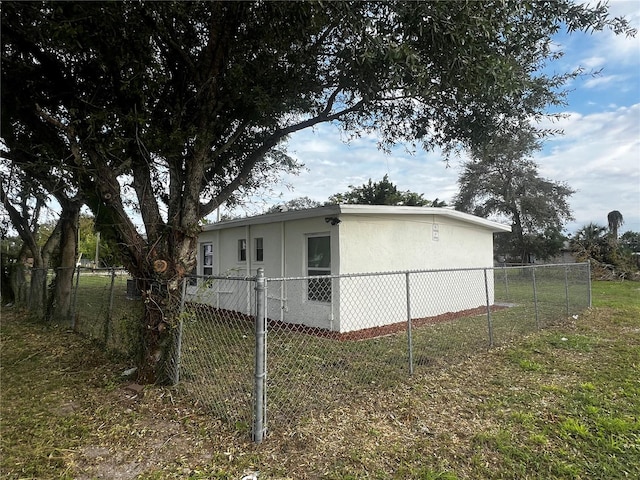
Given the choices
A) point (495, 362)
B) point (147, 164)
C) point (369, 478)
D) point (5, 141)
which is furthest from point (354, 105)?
point (369, 478)

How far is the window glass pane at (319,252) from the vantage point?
7500 mm

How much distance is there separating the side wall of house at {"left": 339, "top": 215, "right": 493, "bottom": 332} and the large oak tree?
3.09m

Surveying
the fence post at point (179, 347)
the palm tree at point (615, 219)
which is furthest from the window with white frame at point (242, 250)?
the palm tree at point (615, 219)

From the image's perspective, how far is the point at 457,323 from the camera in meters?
7.75

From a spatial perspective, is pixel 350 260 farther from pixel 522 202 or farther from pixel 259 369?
pixel 522 202

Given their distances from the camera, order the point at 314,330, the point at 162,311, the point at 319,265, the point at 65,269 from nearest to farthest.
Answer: the point at 162,311 → the point at 314,330 → the point at 319,265 → the point at 65,269

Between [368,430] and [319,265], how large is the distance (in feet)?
15.3

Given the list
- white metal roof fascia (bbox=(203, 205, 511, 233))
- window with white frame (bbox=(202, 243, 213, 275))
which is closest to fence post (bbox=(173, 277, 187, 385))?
white metal roof fascia (bbox=(203, 205, 511, 233))

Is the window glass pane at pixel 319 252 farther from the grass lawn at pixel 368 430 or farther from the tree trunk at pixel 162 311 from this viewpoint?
the tree trunk at pixel 162 311

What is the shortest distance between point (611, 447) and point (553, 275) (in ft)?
22.5

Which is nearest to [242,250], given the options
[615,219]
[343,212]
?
[343,212]

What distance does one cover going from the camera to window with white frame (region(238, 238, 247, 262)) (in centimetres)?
952

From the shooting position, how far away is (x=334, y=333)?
6.93m

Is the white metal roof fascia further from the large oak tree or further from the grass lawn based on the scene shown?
the grass lawn
